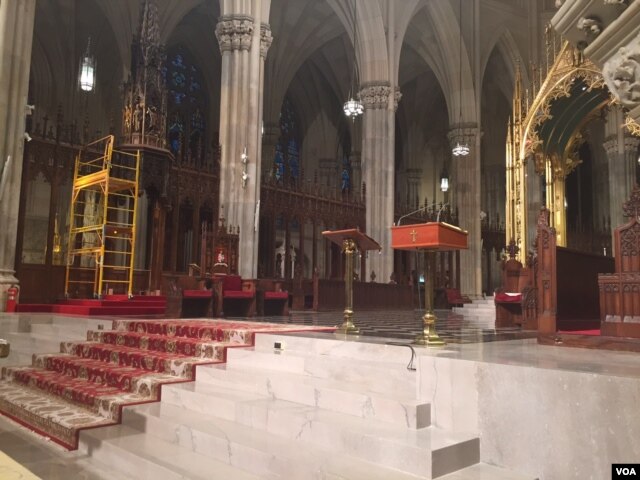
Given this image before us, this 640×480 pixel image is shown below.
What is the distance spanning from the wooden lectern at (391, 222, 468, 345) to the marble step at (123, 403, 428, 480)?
60.7 inches

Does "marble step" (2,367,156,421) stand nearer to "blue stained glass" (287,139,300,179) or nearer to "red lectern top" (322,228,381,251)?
"red lectern top" (322,228,381,251)

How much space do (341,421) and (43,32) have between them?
1960 centimetres

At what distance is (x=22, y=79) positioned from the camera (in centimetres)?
894

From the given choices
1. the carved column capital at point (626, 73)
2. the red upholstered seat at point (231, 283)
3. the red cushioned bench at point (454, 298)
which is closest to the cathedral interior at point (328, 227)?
the carved column capital at point (626, 73)

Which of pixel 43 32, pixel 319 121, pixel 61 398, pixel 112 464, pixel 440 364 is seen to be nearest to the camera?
pixel 440 364

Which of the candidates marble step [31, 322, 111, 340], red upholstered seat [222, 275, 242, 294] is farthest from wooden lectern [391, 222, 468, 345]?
red upholstered seat [222, 275, 242, 294]

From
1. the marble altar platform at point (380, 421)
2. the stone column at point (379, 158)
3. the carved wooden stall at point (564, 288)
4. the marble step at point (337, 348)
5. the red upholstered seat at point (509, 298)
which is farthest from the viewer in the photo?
the stone column at point (379, 158)

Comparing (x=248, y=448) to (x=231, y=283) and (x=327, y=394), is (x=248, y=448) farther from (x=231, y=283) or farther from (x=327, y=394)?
(x=231, y=283)

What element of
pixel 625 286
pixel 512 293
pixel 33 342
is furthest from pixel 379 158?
pixel 33 342

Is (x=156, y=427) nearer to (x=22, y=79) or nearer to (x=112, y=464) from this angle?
(x=112, y=464)

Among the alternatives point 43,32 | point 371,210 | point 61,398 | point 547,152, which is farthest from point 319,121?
point 61,398

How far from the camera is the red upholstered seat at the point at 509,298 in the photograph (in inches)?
326

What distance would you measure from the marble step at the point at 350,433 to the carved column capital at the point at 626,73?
1907 millimetres

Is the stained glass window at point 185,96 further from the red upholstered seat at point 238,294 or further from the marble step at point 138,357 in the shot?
the marble step at point 138,357
